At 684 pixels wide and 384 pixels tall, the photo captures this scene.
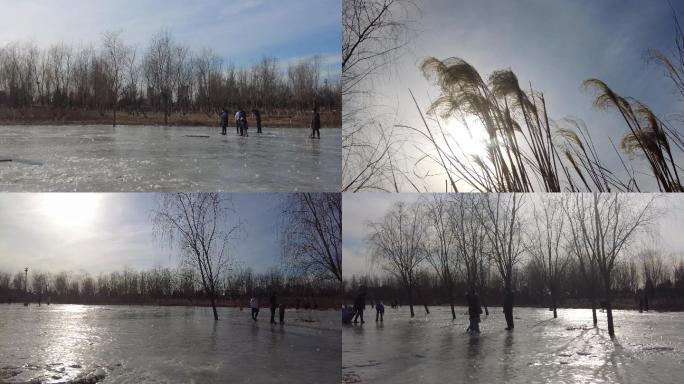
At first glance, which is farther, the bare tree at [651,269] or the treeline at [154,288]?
the bare tree at [651,269]

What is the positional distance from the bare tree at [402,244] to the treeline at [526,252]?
0.4 inches

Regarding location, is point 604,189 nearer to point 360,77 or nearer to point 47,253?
point 360,77

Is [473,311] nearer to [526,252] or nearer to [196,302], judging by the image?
[526,252]

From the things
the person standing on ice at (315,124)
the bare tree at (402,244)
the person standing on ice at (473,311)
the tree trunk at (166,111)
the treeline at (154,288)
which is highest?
the tree trunk at (166,111)

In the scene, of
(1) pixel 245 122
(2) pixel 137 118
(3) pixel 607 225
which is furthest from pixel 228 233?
(3) pixel 607 225

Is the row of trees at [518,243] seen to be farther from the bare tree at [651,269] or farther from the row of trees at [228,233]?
the row of trees at [228,233]

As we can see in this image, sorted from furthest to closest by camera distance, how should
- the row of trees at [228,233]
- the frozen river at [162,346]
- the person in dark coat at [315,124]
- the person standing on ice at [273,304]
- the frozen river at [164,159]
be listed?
the person in dark coat at [315,124] → the person standing on ice at [273,304] → the row of trees at [228,233] → the frozen river at [164,159] → the frozen river at [162,346]

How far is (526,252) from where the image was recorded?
7172 millimetres

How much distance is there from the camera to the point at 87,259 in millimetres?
6828

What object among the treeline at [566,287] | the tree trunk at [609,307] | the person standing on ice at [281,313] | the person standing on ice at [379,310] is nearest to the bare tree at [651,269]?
the treeline at [566,287]

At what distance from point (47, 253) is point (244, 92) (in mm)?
2828

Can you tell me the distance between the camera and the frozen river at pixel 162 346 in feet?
20.7

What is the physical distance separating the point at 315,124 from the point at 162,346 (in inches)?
117

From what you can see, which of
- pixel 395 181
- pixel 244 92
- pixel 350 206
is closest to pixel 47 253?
pixel 244 92
